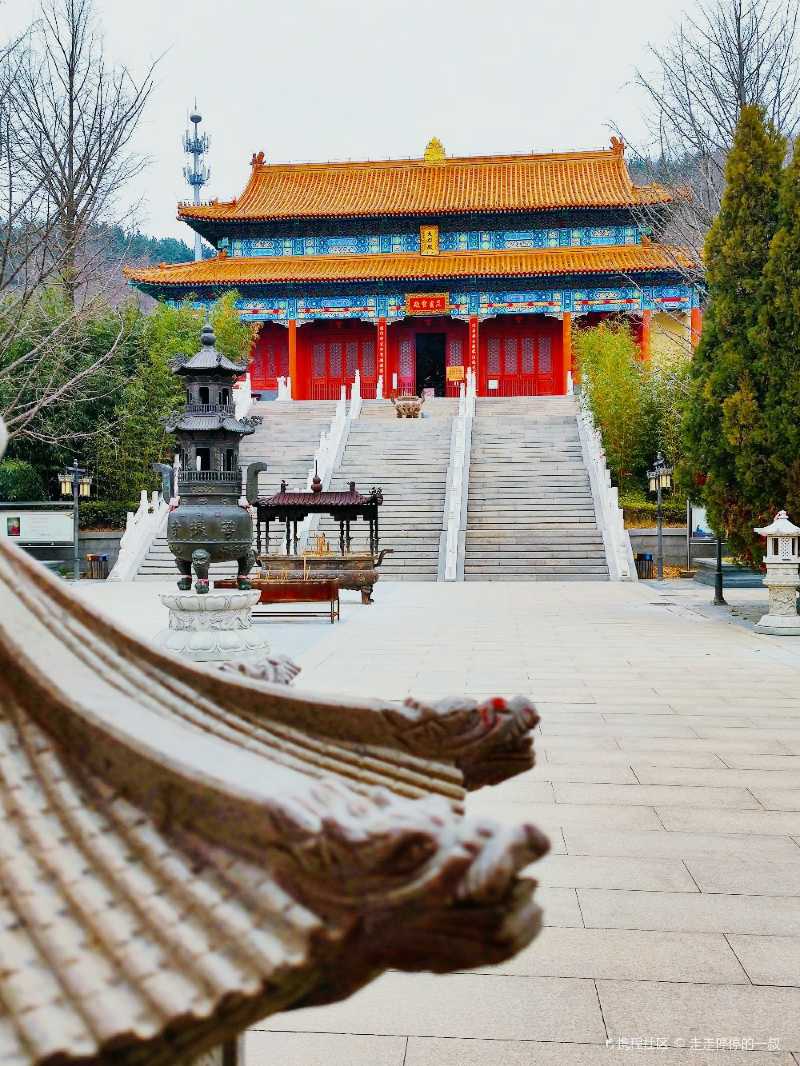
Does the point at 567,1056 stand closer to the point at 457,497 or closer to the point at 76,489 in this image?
the point at 457,497

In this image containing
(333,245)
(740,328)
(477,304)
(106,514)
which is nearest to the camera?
Answer: (740,328)

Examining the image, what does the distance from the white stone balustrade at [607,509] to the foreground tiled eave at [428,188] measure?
37.0 ft

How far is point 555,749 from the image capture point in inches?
221

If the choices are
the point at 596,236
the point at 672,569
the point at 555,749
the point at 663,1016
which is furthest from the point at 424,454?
the point at 663,1016

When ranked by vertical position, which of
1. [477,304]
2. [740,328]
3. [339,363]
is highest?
[477,304]

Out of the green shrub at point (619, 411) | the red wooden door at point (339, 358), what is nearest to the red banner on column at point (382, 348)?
the red wooden door at point (339, 358)

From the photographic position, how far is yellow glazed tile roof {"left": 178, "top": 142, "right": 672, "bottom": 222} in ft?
104

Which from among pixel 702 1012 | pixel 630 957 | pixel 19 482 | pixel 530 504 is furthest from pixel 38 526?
pixel 702 1012

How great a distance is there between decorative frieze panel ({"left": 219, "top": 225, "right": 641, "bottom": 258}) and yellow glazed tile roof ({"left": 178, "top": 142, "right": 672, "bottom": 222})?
0.95 meters

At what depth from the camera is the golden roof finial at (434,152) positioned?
114 feet

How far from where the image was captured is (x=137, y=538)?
19.0 m

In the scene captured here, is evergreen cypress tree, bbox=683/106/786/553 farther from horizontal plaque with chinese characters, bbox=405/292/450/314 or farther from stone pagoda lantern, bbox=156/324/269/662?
horizontal plaque with chinese characters, bbox=405/292/450/314

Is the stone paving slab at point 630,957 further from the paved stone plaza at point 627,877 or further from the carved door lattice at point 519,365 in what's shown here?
the carved door lattice at point 519,365

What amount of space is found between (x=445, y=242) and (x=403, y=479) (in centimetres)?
1390
